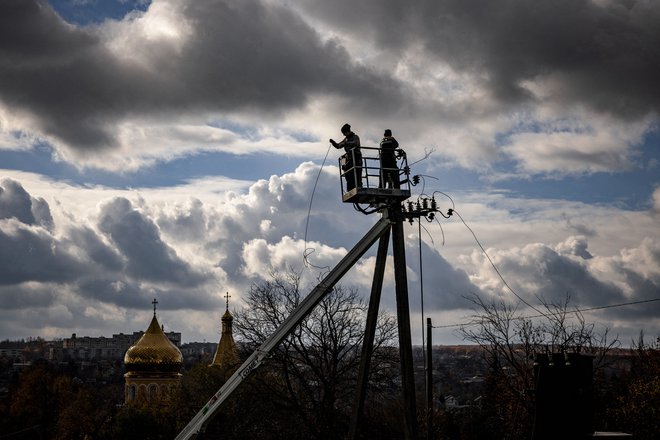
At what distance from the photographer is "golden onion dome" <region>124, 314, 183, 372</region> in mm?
61219

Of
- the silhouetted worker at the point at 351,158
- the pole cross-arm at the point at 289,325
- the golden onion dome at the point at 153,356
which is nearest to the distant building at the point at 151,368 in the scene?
the golden onion dome at the point at 153,356

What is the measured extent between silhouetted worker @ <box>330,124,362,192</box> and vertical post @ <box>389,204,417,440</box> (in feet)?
3.06

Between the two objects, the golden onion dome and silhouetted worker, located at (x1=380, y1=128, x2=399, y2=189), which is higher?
silhouetted worker, located at (x1=380, y1=128, x2=399, y2=189)

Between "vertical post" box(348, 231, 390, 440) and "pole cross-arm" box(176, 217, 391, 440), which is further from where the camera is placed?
"pole cross-arm" box(176, 217, 391, 440)

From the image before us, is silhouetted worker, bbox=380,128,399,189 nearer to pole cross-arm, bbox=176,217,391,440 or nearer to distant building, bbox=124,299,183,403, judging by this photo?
pole cross-arm, bbox=176,217,391,440

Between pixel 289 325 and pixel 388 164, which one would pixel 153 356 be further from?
pixel 388 164

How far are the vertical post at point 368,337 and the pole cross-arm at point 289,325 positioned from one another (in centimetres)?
26

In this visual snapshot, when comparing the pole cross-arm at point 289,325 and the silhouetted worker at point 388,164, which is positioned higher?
the silhouetted worker at point 388,164

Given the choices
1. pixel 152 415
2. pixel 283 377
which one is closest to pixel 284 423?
pixel 283 377

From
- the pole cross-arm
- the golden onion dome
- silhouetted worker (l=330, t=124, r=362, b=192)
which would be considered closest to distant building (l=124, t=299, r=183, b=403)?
the golden onion dome

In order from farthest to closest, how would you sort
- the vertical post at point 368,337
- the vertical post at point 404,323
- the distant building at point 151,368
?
the distant building at point 151,368
the vertical post at point 368,337
the vertical post at point 404,323

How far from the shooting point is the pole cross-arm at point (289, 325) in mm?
14367

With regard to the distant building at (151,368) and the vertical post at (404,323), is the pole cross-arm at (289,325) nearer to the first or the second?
the vertical post at (404,323)

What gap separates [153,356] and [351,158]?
49.8 m
